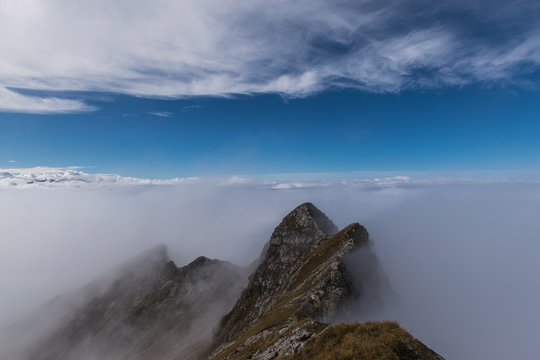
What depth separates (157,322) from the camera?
16512 cm

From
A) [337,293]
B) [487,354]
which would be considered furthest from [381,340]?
[487,354]

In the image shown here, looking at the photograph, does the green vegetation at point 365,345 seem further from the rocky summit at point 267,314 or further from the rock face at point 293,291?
the rock face at point 293,291

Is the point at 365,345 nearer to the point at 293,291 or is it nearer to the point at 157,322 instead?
the point at 293,291

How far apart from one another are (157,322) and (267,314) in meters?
138

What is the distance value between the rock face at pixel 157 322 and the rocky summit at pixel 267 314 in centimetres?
74

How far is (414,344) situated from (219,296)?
170300mm

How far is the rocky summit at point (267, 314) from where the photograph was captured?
73.2 feet

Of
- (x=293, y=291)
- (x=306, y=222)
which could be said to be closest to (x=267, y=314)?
(x=293, y=291)

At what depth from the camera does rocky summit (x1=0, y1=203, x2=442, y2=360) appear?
2230 cm

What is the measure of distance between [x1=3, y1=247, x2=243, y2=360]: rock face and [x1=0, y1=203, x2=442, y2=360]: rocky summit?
0.74 m

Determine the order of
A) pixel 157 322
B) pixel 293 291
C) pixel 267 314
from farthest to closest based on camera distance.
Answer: pixel 157 322 → pixel 293 291 → pixel 267 314

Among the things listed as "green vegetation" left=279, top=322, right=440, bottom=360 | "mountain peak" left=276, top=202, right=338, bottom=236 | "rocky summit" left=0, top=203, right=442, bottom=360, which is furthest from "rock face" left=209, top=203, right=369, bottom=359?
"green vegetation" left=279, top=322, right=440, bottom=360

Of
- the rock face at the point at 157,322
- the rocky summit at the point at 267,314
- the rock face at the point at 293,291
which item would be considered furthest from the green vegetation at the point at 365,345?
the rock face at the point at 157,322

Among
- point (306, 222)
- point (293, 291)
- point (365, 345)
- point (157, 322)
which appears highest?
point (365, 345)
